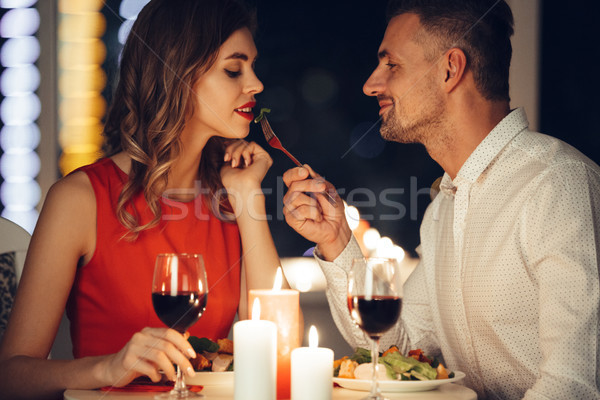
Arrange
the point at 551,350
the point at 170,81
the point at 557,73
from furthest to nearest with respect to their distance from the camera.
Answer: the point at 557,73
the point at 170,81
the point at 551,350

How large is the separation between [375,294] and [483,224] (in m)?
0.62

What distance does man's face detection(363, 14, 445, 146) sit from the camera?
1.82 metres

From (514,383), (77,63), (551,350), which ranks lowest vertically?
(514,383)

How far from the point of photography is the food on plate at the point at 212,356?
1.28 m

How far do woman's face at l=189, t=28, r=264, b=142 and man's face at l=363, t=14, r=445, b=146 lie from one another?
1.24 feet

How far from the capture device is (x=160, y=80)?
1925mm

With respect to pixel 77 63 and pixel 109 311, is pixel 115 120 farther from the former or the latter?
pixel 77 63

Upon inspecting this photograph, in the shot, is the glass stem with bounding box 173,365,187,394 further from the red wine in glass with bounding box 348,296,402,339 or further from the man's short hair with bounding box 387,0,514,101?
the man's short hair with bounding box 387,0,514,101

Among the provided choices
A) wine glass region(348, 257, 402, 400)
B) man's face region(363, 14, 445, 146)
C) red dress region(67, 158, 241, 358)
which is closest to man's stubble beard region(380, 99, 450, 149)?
man's face region(363, 14, 445, 146)

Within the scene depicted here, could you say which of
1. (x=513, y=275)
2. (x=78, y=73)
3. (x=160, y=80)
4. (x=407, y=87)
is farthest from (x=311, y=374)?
(x=78, y=73)

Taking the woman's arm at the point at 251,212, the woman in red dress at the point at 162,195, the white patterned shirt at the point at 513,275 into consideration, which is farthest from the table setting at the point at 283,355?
the woman's arm at the point at 251,212

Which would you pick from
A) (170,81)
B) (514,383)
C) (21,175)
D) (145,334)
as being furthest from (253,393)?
(21,175)

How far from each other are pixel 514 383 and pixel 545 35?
87.9 inches

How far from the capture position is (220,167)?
2121mm
